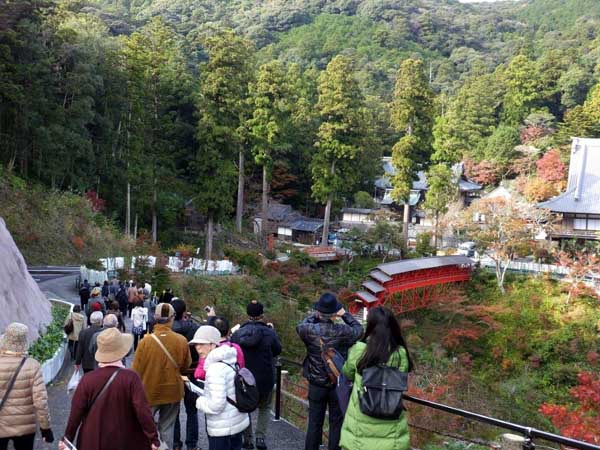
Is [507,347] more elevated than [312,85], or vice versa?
[312,85]

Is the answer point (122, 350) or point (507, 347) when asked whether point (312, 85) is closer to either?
point (507, 347)

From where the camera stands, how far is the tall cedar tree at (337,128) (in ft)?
105

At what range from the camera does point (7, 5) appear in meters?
24.5

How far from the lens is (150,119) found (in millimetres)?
30234

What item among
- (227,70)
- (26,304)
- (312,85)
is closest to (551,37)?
(312,85)

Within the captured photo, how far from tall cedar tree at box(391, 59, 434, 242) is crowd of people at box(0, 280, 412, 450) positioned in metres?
27.8

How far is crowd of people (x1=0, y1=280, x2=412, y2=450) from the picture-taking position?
363cm

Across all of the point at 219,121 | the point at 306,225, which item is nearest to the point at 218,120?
the point at 219,121

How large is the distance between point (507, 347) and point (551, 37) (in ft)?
219

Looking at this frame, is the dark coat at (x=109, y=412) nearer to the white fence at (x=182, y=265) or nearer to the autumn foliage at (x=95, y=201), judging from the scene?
the white fence at (x=182, y=265)

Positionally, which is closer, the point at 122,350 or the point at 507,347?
the point at 122,350

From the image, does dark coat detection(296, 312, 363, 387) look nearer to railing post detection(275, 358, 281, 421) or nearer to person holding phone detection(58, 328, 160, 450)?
person holding phone detection(58, 328, 160, 450)

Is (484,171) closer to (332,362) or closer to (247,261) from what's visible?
(247,261)

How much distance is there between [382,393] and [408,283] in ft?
78.4
